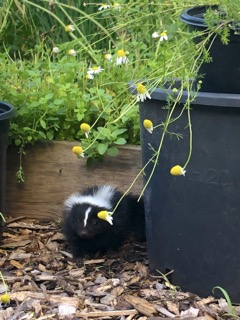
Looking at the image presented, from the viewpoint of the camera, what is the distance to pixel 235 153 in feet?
11.4

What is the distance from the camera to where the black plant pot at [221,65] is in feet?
11.5

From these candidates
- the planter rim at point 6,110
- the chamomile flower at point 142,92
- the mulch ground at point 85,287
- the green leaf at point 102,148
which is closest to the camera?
the chamomile flower at point 142,92

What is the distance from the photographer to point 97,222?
14.8ft

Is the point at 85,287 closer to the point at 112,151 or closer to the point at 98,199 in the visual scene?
the point at 98,199

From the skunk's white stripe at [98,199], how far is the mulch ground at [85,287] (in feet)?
0.73

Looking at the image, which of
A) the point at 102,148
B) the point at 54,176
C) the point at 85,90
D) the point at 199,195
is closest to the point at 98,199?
the point at 102,148

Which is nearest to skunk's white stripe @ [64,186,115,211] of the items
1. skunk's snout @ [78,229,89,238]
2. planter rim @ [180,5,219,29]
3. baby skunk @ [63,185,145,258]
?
baby skunk @ [63,185,145,258]

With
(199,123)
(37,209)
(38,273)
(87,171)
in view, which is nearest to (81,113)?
(87,171)

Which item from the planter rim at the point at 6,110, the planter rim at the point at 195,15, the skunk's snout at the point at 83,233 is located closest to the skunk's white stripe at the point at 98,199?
the skunk's snout at the point at 83,233

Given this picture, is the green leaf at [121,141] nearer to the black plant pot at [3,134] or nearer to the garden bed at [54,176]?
the garden bed at [54,176]

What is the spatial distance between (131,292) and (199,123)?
89cm

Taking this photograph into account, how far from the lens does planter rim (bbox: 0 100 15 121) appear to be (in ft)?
13.9

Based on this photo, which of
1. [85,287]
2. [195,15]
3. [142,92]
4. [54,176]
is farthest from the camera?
[54,176]

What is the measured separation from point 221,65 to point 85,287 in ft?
4.05
